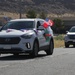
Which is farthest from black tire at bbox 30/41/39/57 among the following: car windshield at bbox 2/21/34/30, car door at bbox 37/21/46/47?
car windshield at bbox 2/21/34/30

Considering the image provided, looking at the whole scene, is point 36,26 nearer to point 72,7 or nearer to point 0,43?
point 0,43

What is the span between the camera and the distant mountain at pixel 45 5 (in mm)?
152250

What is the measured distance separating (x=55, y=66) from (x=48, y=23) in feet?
24.2

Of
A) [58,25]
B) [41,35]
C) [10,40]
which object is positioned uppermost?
[10,40]

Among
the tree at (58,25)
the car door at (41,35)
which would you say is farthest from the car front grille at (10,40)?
the tree at (58,25)

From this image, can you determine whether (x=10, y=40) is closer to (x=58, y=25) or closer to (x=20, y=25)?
(x=20, y=25)

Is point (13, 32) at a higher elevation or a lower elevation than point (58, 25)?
higher

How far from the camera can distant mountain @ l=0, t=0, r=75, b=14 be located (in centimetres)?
15225

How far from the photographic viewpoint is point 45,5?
160m

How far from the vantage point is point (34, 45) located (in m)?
19.6

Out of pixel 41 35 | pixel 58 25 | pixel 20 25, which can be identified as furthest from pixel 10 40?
pixel 58 25

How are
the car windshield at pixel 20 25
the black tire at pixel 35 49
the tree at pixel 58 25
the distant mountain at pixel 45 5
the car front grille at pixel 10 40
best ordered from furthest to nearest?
the distant mountain at pixel 45 5, the tree at pixel 58 25, the car windshield at pixel 20 25, the black tire at pixel 35 49, the car front grille at pixel 10 40

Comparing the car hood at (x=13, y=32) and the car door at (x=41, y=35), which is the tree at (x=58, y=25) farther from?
the car hood at (x=13, y=32)

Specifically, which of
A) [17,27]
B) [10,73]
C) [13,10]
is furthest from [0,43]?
[13,10]
